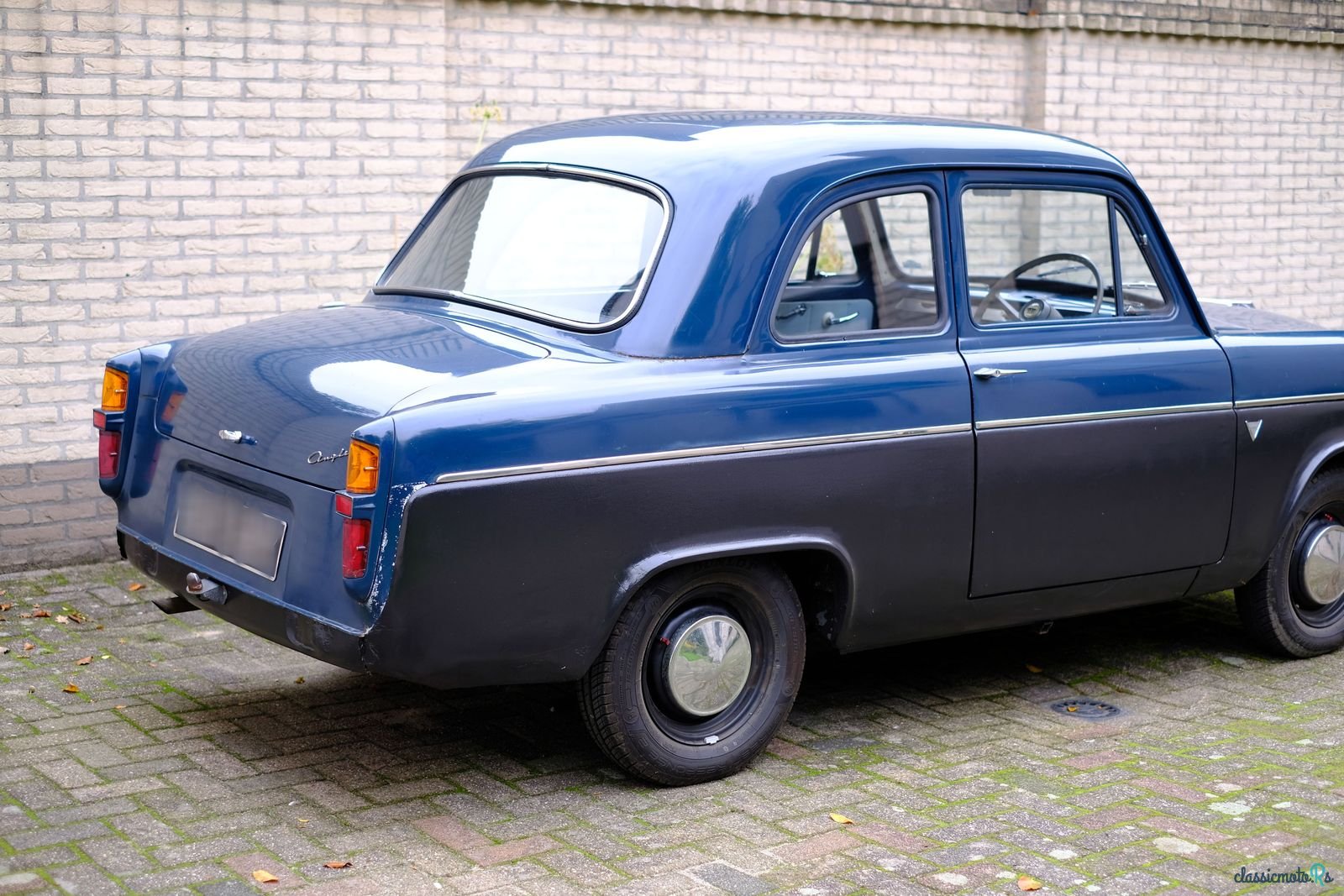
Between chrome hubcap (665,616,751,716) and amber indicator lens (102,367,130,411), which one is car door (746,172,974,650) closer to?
chrome hubcap (665,616,751,716)

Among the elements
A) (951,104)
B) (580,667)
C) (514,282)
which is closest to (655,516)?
(580,667)

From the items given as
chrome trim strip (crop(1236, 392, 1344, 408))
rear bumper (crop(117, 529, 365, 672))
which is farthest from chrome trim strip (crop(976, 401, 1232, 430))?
rear bumper (crop(117, 529, 365, 672))

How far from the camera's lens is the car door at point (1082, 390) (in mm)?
4668

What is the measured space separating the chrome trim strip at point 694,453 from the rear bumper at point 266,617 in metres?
0.49

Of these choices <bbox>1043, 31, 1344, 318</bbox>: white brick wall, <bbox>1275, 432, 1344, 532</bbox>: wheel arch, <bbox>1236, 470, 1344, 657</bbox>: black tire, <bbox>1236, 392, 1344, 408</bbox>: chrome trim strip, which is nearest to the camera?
<bbox>1236, 392, 1344, 408</bbox>: chrome trim strip

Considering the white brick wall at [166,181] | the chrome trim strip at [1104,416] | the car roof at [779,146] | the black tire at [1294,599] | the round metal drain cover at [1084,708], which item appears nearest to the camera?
the car roof at [779,146]

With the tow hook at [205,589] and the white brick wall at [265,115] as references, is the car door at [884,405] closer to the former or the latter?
the tow hook at [205,589]

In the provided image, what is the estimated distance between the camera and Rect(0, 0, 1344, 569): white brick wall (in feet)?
21.2

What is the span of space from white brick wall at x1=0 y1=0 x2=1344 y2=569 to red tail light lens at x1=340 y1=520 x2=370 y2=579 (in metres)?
3.39

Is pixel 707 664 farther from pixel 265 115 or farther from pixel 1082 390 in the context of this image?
pixel 265 115

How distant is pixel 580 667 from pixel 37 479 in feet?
11.5

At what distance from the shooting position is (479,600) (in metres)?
3.81

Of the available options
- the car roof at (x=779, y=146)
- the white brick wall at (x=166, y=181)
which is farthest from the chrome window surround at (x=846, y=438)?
the white brick wall at (x=166, y=181)

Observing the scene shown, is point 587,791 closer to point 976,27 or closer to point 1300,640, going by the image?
point 1300,640
